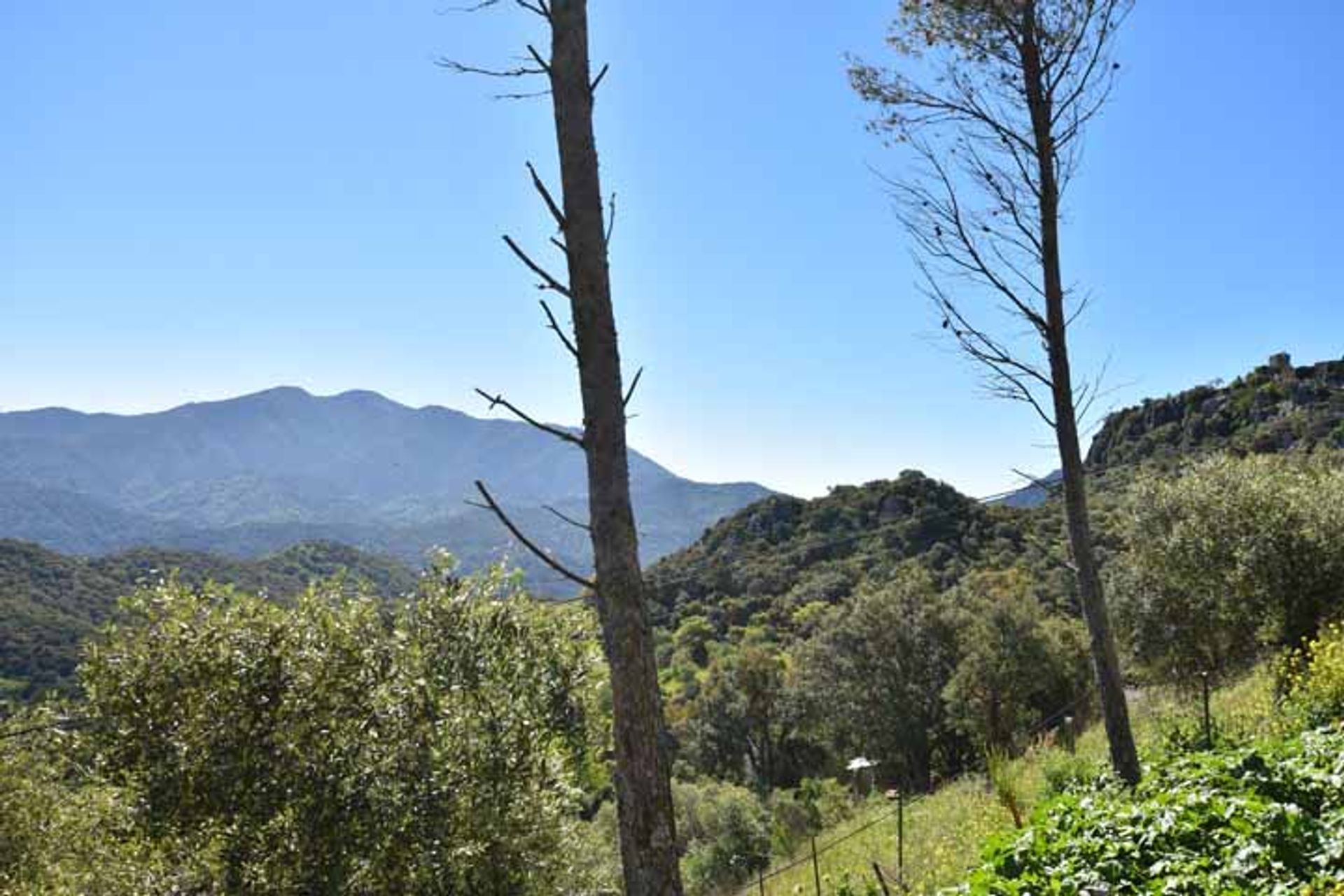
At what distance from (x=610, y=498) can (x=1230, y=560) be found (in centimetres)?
1589

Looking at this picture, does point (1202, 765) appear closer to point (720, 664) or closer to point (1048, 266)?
point (1048, 266)

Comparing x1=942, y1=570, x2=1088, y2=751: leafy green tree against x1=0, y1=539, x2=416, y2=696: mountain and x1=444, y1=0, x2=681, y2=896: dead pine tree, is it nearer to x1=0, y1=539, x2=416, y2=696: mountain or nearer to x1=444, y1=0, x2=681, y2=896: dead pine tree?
x1=0, y1=539, x2=416, y2=696: mountain

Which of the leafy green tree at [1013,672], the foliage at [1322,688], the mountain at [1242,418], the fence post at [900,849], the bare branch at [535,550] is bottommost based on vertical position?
the leafy green tree at [1013,672]

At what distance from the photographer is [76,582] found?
81.1 m

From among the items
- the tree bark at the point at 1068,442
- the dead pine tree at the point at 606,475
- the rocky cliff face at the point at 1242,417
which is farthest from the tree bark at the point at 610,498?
the rocky cliff face at the point at 1242,417

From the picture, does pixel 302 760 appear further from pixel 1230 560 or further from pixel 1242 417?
pixel 1242 417

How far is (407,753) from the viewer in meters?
9.97

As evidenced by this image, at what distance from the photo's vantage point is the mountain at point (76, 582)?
182 feet

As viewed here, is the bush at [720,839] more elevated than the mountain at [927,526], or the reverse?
the mountain at [927,526]

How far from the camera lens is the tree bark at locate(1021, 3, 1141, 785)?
8336mm

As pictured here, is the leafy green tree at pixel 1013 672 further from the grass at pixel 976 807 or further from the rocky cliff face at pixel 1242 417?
the rocky cliff face at pixel 1242 417

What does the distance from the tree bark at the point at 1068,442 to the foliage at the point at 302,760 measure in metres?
7.44

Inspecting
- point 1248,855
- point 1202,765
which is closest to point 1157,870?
point 1248,855

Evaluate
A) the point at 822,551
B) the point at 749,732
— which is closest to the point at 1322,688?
the point at 749,732
